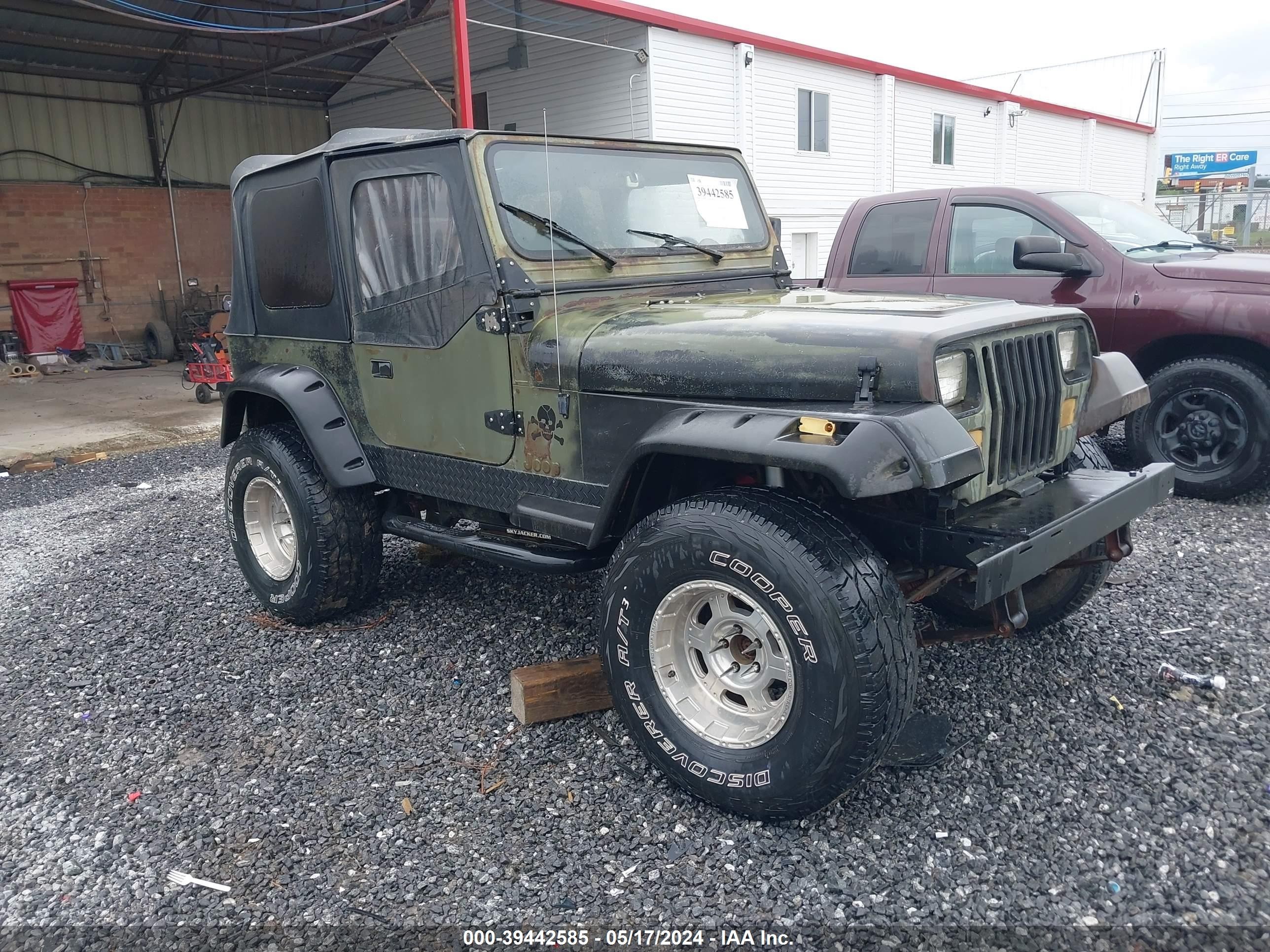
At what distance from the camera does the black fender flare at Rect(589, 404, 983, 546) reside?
2398 mm

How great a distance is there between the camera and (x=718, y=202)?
13.7 ft

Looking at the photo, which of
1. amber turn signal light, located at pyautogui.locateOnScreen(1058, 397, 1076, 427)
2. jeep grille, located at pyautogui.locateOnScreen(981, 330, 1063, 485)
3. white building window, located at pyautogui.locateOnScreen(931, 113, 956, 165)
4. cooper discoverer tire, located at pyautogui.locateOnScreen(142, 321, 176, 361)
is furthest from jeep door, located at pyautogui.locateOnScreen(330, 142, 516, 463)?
white building window, located at pyautogui.locateOnScreen(931, 113, 956, 165)

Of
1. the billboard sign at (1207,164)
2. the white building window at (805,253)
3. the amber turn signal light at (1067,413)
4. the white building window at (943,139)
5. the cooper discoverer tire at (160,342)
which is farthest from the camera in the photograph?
the billboard sign at (1207,164)

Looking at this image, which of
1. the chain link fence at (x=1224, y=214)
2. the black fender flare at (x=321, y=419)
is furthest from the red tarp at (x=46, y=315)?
the chain link fence at (x=1224, y=214)

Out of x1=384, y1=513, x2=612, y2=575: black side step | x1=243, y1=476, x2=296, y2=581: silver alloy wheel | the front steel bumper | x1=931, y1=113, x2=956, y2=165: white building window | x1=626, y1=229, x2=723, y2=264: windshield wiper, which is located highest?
x1=931, y1=113, x2=956, y2=165: white building window

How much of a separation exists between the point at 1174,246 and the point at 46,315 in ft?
56.3

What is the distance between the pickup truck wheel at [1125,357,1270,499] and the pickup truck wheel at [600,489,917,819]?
388 centimetres

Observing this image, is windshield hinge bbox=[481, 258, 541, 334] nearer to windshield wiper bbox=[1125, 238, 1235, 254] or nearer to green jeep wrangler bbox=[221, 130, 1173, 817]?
green jeep wrangler bbox=[221, 130, 1173, 817]

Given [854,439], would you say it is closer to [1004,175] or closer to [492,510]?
[492,510]

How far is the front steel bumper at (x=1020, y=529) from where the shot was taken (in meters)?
2.61

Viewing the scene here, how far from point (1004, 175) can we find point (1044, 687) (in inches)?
864

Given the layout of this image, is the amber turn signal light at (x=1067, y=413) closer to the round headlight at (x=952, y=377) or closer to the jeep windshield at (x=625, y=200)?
the round headlight at (x=952, y=377)

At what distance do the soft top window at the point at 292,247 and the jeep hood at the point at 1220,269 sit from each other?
4707 millimetres

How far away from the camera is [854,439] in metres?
2.45
